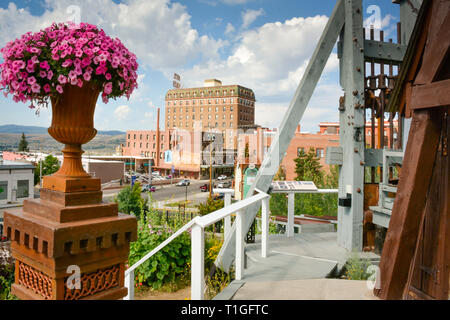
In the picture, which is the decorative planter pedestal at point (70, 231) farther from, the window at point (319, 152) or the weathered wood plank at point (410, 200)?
the window at point (319, 152)

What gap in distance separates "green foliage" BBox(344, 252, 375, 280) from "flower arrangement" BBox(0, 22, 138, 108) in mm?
4212

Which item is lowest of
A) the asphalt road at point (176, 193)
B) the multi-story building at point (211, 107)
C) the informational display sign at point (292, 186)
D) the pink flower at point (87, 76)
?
the asphalt road at point (176, 193)

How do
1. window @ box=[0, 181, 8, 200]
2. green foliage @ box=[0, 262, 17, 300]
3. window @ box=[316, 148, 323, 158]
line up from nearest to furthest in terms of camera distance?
1. green foliage @ box=[0, 262, 17, 300]
2. window @ box=[0, 181, 8, 200]
3. window @ box=[316, 148, 323, 158]

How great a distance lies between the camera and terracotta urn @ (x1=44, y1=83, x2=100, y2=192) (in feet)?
6.49

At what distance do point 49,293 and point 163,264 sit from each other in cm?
537

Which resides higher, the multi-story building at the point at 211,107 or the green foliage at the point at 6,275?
the multi-story building at the point at 211,107

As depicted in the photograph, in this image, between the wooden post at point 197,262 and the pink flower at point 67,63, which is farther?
the wooden post at point 197,262

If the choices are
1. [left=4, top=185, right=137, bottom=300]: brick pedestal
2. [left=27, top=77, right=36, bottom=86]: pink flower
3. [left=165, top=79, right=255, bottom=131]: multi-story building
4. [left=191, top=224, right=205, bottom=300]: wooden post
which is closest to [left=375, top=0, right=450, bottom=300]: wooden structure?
[left=191, top=224, right=205, bottom=300]: wooden post

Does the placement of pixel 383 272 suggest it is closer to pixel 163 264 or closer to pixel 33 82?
pixel 33 82

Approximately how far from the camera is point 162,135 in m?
80.3

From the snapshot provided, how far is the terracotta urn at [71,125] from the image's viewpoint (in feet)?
6.49

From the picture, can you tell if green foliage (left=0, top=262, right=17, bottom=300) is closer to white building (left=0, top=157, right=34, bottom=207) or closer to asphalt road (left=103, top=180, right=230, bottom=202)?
white building (left=0, top=157, right=34, bottom=207)

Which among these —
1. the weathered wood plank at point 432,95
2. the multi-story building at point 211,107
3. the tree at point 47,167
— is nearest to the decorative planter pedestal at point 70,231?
the weathered wood plank at point 432,95

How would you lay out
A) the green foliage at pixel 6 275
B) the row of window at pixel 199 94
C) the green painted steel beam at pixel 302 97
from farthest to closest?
1. the row of window at pixel 199 94
2. the green foliage at pixel 6 275
3. the green painted steel beam at pixel 302 97
